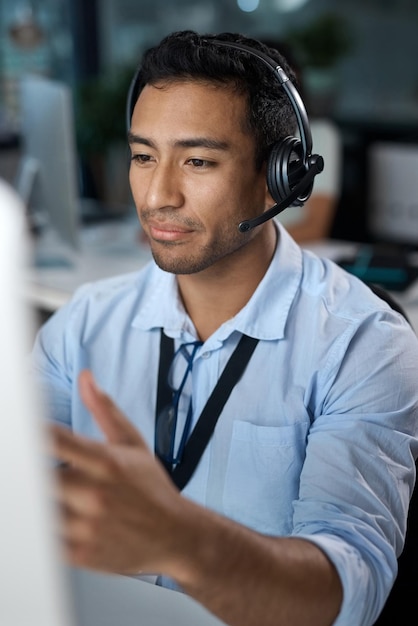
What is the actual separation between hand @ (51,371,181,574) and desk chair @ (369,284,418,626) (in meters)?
0.59

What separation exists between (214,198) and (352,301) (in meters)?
0.25

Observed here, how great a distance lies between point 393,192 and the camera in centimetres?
434

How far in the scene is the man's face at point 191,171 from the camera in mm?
1203

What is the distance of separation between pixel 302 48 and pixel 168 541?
14.3ft

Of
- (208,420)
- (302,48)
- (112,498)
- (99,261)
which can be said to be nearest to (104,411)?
(112,498)

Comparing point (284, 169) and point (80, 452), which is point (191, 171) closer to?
point (284, 169)

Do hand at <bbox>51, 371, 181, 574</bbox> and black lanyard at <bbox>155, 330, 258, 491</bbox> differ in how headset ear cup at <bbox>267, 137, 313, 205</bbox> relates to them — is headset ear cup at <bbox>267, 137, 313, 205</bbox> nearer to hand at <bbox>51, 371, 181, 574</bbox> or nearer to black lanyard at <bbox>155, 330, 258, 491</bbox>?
black lanyard at <bbox>155, 330, 258, 491</bbox>

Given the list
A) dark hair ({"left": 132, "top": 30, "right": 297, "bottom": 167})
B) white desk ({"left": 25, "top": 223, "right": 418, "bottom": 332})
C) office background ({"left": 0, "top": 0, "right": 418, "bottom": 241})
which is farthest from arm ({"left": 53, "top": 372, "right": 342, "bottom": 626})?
office background ({"left": 0, "top": 0, "right": 418, "bottom": 241})

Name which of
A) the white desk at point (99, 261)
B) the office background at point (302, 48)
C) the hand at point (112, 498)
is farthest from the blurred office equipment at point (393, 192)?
the hand at point (112, 498)

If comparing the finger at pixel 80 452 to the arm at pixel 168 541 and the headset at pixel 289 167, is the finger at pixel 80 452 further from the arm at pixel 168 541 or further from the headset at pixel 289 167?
the headset at pixel 289 167

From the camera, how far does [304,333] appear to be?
1258 mm

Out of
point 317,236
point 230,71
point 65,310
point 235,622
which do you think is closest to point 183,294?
point 65,310

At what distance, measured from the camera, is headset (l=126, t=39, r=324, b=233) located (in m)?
1.22

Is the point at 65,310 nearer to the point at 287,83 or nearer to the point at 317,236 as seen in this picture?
the point at 287,83
